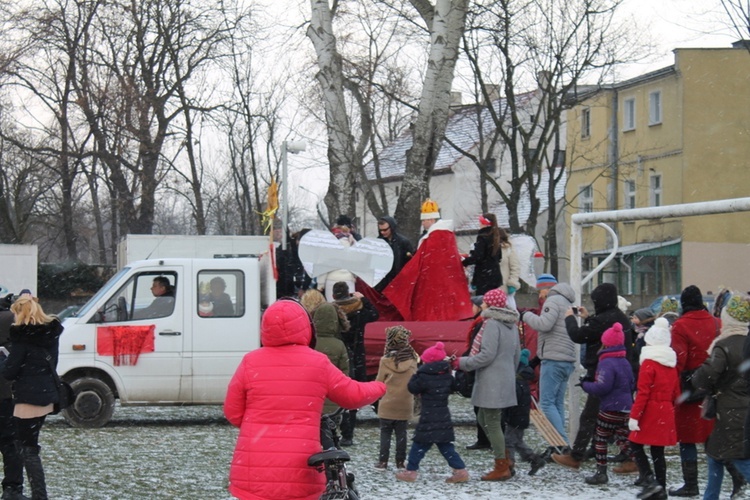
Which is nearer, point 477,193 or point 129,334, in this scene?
point 129,334

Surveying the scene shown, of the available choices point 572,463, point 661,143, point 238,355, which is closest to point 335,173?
point 238,355

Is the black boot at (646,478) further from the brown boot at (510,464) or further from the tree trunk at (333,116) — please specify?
the tree trunk at (333,116)

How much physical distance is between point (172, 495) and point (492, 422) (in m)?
2.89

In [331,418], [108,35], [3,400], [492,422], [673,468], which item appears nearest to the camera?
[331,418]

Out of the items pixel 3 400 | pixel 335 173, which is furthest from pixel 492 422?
pixel 335 173

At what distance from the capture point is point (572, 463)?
10.8 metres

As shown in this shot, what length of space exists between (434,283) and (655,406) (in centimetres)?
492

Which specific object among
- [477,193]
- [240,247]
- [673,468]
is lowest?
[673,468]

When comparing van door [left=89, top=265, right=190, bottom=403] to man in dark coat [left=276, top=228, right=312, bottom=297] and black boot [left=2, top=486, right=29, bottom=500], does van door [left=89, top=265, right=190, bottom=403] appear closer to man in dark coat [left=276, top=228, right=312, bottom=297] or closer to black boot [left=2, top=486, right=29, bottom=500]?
man in dark coat [left=276, top=228, right=312, bottom=297]

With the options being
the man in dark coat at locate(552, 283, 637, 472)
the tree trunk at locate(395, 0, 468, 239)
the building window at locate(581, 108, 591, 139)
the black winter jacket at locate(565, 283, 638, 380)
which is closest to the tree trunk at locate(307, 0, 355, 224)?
the tree trunk at locate(395, 0, 468, 239)

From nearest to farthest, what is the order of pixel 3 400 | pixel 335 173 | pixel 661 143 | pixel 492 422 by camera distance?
pixel 3 400 < pixel 492 422 < pixel 335 173 < pixel 661 143

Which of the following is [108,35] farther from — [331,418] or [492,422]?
[331,418]

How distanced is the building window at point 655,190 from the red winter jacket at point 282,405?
39.7 meters

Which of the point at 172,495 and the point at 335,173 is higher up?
the point at 335,173
